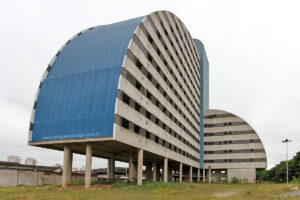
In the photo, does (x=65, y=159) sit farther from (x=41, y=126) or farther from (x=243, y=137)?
(x=243, y=137)

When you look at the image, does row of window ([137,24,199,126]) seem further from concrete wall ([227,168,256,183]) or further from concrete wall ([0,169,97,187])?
concrete wall ([227,168,256,183])

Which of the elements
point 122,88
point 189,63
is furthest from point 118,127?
point 189,63

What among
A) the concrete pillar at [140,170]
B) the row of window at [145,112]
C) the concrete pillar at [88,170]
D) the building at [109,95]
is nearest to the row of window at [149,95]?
the building at [109,95]

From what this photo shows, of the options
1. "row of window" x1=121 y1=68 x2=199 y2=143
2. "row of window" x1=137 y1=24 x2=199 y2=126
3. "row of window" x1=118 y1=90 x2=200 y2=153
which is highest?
"row of window" x1=137 y1=24 x2=199 y2=126

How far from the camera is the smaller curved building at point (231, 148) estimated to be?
292 ft

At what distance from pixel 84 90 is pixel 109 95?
428cm

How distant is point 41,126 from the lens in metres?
39.2

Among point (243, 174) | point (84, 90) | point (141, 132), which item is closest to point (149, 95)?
point (141, 132)

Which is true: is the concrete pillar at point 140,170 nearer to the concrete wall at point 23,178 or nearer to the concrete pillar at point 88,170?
the concrete pillar at point 88,170

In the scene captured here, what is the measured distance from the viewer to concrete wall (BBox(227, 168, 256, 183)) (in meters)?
87.6

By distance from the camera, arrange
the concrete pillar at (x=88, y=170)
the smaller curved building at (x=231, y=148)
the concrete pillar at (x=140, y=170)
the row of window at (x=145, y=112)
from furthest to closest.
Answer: the smaller curved building at (x=231, y=148) < the concrete pillar at (x=140, y=170) < the row of window at (x=145, y=112) < the concrete pillar at (x=88, y=170)

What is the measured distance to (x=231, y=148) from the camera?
92062 millimetres

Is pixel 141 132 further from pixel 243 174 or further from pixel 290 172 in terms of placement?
pixel 290 172

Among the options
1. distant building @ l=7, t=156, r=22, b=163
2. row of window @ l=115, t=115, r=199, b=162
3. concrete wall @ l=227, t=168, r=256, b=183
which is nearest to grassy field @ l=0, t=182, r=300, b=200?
row of window @ l=115, t=115, r=199, b=162
